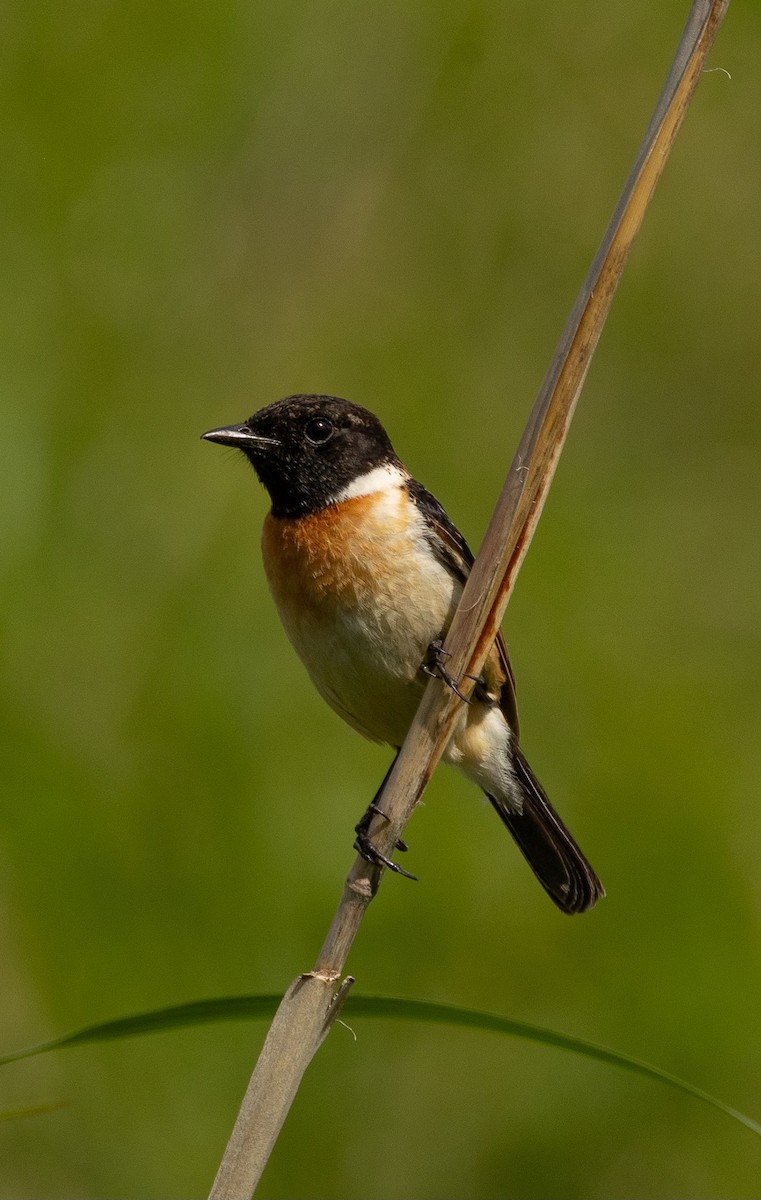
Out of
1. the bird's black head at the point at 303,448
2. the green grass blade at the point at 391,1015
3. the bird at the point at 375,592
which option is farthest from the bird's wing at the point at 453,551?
the green grass blade at the point at 391,1015

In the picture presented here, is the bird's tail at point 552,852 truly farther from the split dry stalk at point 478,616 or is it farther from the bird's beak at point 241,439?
the split dry stalk at point 478,616

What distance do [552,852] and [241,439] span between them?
1.43 m

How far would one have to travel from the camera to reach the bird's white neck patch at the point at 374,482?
12.2ft

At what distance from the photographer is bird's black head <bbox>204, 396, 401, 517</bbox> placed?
3.74m

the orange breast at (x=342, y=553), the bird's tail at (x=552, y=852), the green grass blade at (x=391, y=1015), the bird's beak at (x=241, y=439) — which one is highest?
the bird's beak at (x=241, y=439)

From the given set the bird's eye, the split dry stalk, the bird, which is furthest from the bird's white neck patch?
the split dry stalk

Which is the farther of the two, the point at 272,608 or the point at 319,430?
the point at 272,608

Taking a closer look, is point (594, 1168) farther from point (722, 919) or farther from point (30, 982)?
point (30, 982)

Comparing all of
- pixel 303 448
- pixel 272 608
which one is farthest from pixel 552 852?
pixel 272 608

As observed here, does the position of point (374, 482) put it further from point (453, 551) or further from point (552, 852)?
point (552, 852)

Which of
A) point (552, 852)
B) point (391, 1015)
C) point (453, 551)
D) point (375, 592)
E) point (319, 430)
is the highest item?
point (319, 430)

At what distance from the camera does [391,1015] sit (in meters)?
2.14

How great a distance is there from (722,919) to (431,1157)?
118 centimetres

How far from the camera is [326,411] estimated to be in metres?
3.79
